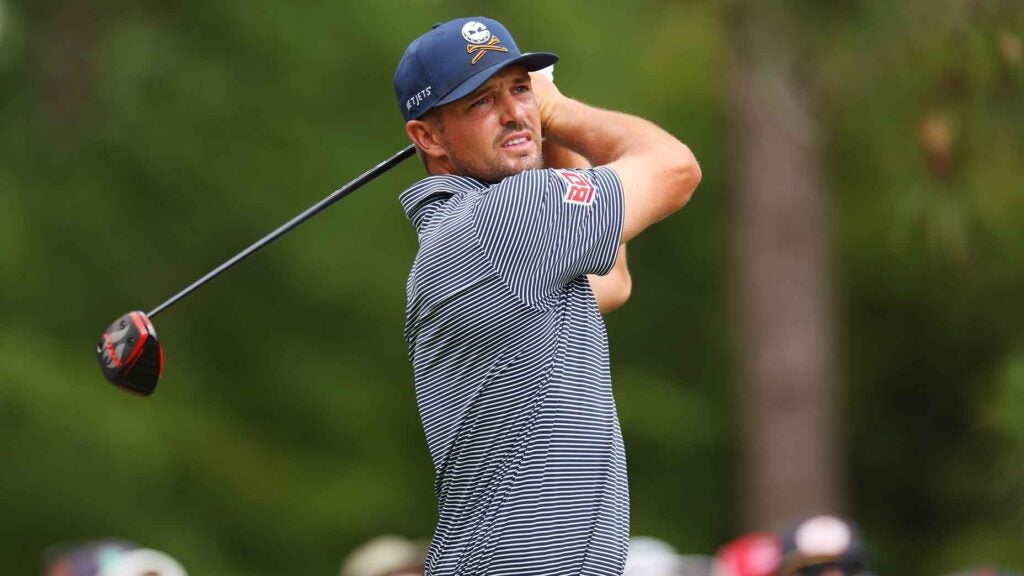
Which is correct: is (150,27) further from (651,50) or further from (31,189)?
(651,50)

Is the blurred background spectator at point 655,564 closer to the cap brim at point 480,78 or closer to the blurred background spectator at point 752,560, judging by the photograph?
the blurred background spectator at point 752,560

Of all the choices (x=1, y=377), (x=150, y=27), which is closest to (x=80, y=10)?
(x=150, y=27)

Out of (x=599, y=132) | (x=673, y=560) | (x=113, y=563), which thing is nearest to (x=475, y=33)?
(x=599, y=132)

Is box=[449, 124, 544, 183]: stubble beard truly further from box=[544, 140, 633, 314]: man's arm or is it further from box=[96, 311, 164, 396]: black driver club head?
box=[96, 311, 164, 396]: black driver club head

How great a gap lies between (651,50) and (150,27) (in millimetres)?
2967

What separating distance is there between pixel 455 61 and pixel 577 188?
Result: 34 centimetres

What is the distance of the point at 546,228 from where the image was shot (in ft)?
11.3

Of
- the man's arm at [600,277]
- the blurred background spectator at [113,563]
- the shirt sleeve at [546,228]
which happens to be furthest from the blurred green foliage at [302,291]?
the shirt sleeve at [546,228]

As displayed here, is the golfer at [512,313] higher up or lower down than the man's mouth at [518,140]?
lower down

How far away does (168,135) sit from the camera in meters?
10.9

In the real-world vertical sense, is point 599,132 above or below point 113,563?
above

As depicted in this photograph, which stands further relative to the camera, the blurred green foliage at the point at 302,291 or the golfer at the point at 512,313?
the blurred green foliage at the point at 302,291

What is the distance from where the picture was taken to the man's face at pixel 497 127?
3.61 meters

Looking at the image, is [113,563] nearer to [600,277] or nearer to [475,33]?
[600,277]
